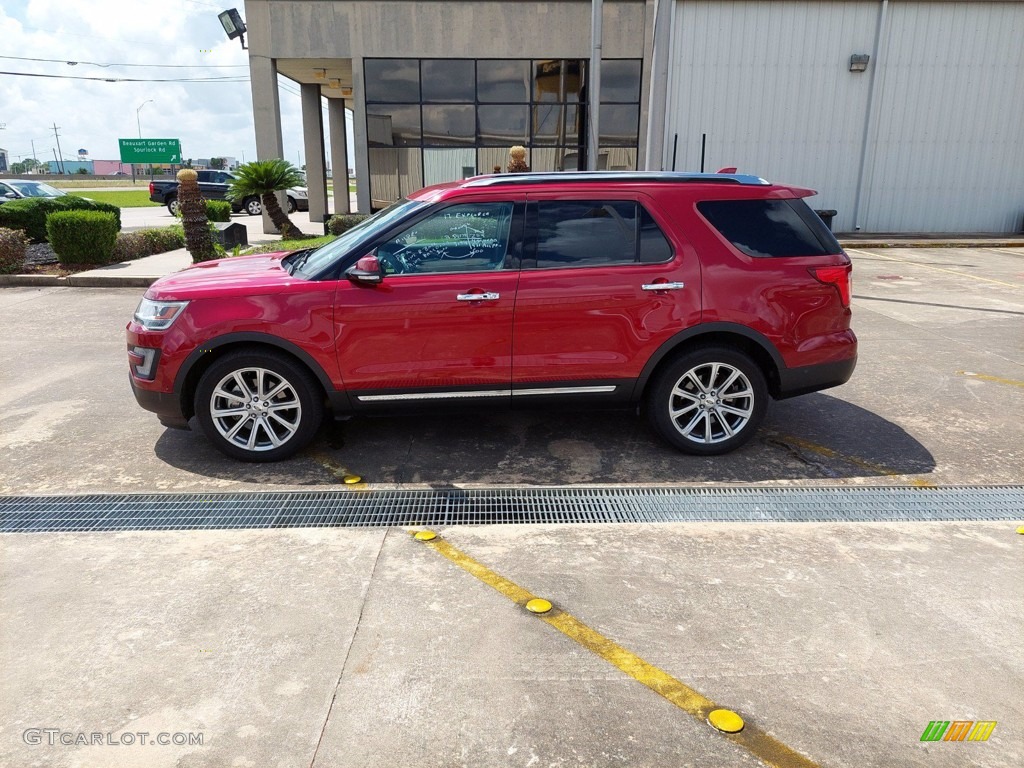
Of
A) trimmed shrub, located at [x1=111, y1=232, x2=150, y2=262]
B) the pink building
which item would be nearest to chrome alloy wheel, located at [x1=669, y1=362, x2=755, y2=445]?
trimmed shrub, located at [x1=111, y1=232, x2=150, y2=262]

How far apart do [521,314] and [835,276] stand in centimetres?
206

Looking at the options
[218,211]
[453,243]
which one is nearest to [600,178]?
[453,243]

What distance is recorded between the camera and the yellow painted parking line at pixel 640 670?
2517mm

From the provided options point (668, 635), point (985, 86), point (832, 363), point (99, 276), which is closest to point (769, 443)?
point (832, 363)

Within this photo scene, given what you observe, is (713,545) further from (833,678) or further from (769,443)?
(769,443)

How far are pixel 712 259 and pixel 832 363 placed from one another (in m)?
1.10

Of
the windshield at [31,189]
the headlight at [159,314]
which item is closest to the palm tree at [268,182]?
the windshield at [31,189]

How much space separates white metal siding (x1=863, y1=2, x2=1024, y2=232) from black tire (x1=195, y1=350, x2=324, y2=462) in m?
18.9

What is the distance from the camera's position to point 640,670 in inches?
115

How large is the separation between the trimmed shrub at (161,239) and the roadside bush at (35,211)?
0.63 meters

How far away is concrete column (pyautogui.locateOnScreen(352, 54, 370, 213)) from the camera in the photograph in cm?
1894

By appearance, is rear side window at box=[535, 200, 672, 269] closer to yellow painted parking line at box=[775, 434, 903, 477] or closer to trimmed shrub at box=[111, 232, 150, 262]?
yellow painted parking line at box=[775, 434, 903, 477]

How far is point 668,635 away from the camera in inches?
123

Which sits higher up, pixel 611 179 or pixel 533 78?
pixel 533 78
